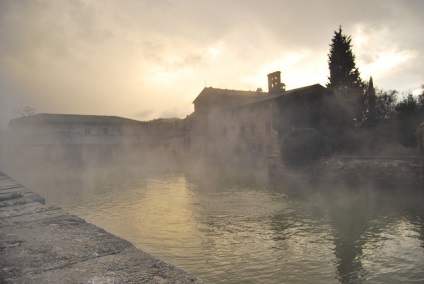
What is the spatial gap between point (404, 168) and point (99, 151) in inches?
1336

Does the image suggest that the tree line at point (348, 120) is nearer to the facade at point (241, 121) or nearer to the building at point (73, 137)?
the facade at point (241, 121)

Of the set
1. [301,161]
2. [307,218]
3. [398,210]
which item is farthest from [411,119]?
[307,218]

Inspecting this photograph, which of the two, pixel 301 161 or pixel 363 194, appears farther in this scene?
pixel 301 161

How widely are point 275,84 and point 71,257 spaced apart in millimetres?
34868

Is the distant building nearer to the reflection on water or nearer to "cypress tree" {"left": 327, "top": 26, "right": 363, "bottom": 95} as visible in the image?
the reflection on water

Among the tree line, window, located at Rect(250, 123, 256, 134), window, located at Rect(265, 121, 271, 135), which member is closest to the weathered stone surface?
the tree line

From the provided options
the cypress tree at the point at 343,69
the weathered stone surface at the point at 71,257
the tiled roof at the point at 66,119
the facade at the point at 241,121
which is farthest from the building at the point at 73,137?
the weathered stone surface at the point at 71,257

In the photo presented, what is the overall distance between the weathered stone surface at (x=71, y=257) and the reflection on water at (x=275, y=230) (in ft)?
9.14

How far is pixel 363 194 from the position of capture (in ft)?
41.5

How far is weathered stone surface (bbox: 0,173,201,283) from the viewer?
215 centimetres

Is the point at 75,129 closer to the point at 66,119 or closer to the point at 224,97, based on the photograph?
the point at 66,119

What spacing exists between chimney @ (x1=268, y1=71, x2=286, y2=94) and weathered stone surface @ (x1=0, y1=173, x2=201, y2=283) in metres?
33.5

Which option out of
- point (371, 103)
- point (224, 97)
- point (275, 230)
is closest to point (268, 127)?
point (224, 97)

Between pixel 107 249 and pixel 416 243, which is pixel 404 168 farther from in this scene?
pixel 107 249
